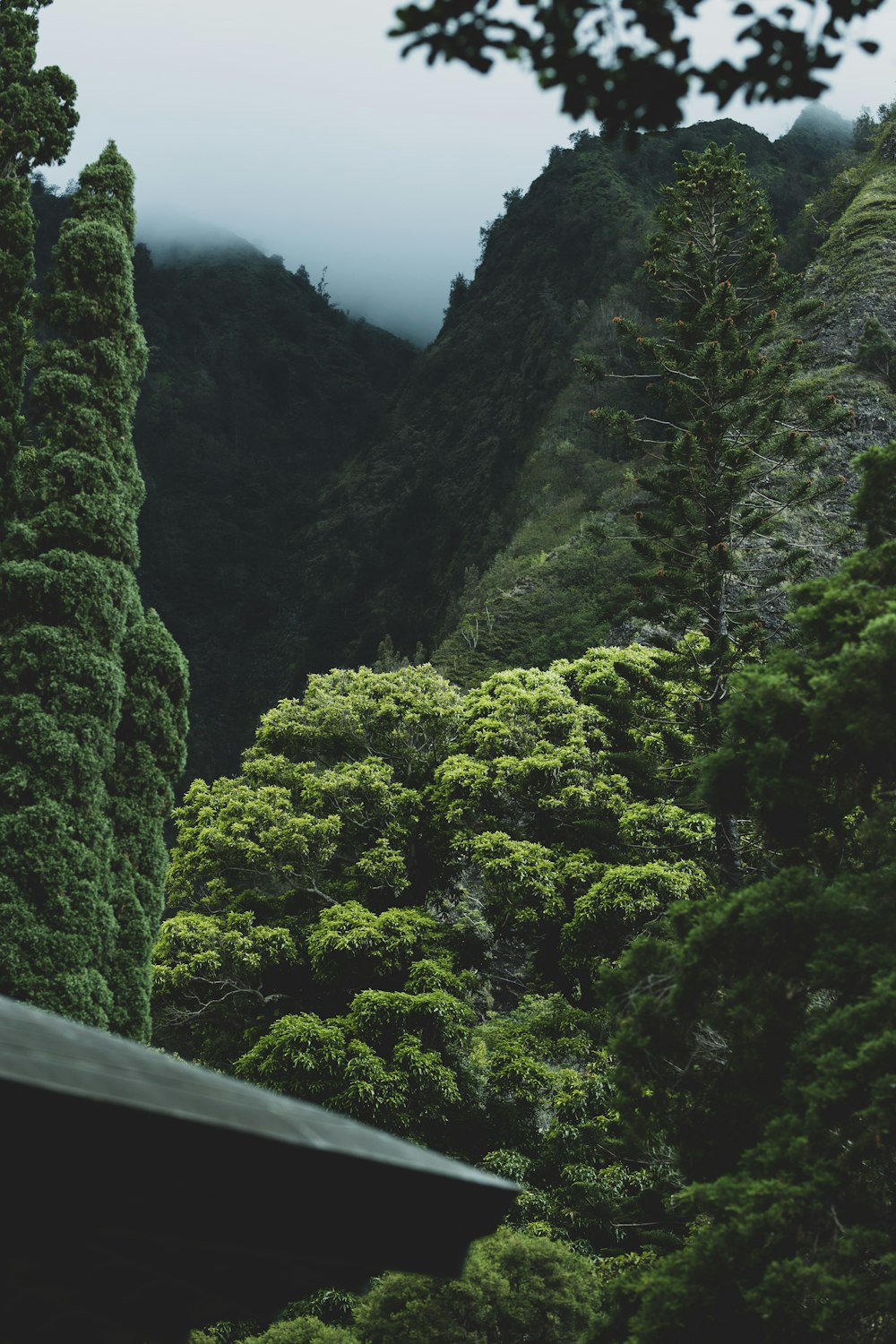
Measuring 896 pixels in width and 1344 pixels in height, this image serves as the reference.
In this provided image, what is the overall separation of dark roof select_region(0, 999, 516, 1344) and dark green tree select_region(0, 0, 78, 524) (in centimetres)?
1128

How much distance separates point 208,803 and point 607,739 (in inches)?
220

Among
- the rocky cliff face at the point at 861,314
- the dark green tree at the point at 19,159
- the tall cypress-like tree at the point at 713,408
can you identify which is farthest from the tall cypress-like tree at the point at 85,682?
the rocky cliff face at the point at 861,314

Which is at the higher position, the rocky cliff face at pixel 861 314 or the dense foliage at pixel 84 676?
the rocky cliff face at pixel 861 314

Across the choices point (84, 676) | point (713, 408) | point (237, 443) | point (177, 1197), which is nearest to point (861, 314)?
point (713, 408)

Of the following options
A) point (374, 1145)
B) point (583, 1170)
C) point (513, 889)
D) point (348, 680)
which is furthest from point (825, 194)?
point (374, 1145)

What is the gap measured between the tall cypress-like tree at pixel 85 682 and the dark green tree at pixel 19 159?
56cm

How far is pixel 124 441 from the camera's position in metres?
12.7

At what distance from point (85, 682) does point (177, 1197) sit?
9.86 metres

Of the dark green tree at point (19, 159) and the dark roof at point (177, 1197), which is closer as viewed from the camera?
the dark roof at point (177, 1197)

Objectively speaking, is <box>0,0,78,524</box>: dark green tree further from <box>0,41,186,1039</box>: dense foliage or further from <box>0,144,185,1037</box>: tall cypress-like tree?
<box>0,144,185,1037</box>: tall cypress-like tree

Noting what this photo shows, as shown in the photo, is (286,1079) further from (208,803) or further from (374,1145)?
(374,1145)

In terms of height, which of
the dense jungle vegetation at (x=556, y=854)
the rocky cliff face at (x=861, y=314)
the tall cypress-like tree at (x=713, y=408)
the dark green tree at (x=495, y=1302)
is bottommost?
the dark green tree at (x=495, y=1302)

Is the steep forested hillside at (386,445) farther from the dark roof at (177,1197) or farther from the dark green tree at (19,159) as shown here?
the dark roof at (177,1197)

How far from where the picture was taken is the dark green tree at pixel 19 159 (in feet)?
43.1
